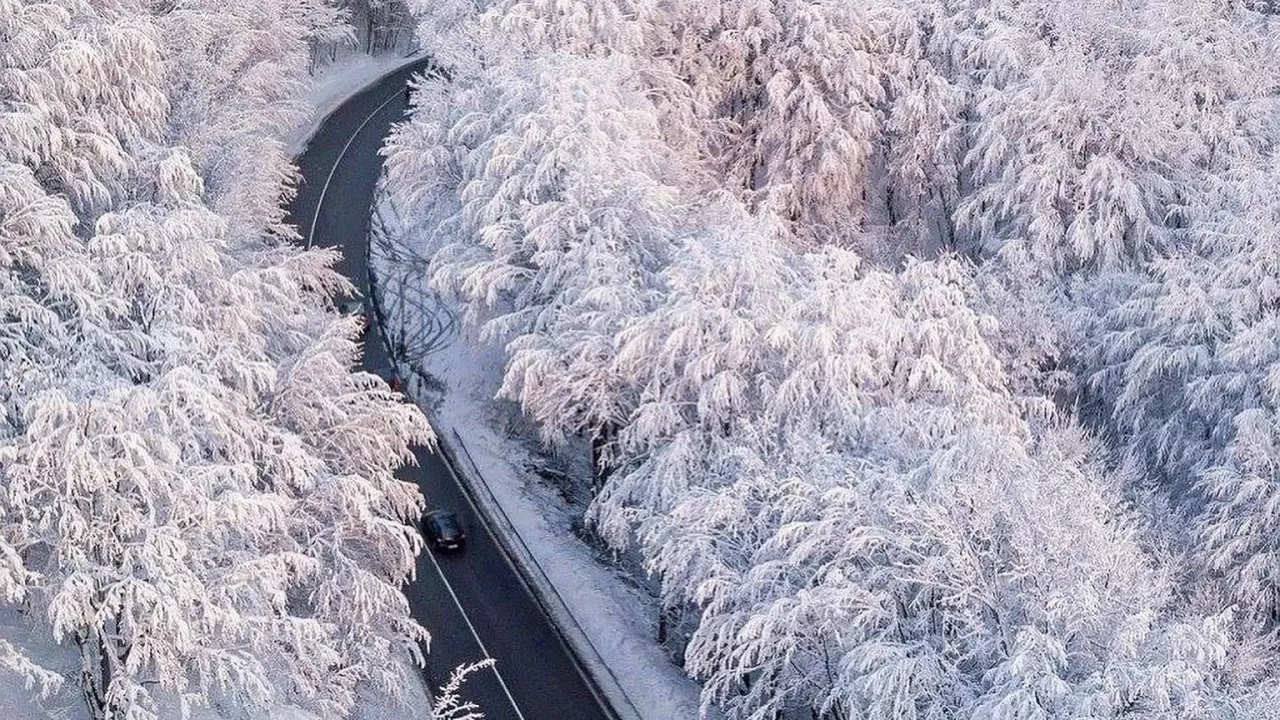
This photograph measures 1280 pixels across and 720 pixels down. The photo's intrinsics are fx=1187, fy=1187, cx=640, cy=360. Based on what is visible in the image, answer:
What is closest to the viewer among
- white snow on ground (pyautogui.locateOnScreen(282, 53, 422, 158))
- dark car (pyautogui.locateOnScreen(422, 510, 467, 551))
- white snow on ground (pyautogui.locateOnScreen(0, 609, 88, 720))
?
white snow on ground (pyautogui.locateOnScreen(0, 609, 88, 720))

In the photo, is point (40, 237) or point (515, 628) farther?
point (515, 628)

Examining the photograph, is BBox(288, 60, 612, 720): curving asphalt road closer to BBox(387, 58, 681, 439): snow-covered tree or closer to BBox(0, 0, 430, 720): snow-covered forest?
BBox(0, 0, 430, 720): snow-covered forest

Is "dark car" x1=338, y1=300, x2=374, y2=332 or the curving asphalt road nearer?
the curving asphalt road

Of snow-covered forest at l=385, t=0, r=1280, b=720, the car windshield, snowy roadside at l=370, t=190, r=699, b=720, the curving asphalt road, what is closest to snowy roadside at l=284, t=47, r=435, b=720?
snow-covered forest at l=385, t=0, r=1280, b=720

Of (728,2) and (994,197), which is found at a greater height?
(728,2)

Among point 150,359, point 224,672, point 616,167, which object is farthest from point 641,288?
point 224,672

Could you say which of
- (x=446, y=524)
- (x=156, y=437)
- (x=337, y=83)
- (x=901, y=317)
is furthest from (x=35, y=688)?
(x=337, y=83)

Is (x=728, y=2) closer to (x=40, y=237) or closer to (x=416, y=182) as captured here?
(x=416, y=182)

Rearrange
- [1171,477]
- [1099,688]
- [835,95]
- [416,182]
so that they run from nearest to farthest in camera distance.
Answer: [1099,688] < [1171,477] < [416,182] < [835,95]
